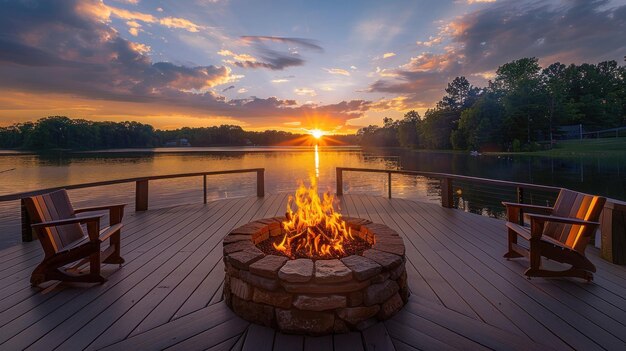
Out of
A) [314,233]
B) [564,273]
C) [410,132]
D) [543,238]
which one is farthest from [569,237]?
[410,132]

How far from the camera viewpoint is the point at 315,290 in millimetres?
1991

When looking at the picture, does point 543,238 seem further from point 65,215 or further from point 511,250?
point 65,215

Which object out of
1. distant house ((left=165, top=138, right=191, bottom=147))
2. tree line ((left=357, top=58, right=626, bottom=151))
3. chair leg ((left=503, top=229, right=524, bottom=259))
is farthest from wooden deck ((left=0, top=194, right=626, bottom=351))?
distant house ((left=165, top=138, right=191, bottom=147))

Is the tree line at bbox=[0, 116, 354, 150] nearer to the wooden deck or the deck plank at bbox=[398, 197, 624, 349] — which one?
the wooden deck

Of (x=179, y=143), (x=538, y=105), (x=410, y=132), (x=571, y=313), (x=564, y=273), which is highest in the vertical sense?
(x=410, y=132)

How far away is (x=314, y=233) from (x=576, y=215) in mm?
2797

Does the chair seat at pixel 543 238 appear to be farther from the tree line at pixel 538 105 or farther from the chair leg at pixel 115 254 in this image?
the tree line at pixel 538 105

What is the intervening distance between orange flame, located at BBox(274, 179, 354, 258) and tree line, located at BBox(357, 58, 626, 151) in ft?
167

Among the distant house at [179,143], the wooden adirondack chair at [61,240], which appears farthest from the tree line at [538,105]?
the distant house at [179,143]

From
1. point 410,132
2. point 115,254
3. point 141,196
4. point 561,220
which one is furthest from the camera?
point 410,132

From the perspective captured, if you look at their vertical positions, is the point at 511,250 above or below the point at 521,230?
below

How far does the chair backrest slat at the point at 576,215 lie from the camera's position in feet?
8.92

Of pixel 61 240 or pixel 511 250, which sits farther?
pixel 511 250

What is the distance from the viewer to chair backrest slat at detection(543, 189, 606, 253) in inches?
107
